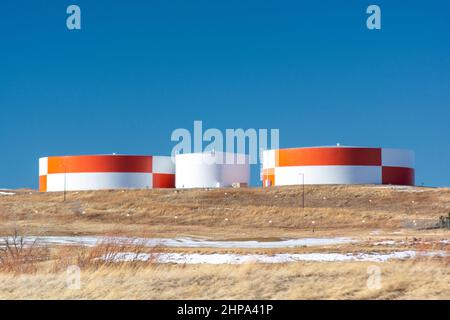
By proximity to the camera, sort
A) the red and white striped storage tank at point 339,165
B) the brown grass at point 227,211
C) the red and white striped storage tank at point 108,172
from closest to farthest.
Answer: the brown grass at point 227,211
the red and white striped storage tank at point 339,165
the red and white striped storage tank at point 108,172

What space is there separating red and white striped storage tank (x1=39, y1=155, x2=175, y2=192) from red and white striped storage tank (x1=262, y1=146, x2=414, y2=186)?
15.0 metres

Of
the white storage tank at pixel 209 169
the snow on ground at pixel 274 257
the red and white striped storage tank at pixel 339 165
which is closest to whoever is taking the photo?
the snow on ground at pixel 274 257

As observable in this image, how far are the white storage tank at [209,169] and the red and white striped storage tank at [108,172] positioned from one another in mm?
3076

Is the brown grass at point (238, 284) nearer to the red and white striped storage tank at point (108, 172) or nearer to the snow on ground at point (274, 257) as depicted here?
the snow on ground at point (274, 257)

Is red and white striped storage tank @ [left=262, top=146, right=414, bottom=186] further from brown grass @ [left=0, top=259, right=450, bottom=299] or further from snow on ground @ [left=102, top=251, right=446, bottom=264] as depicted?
brown grass @ [left=0, top=259, right=450, bottom=299]

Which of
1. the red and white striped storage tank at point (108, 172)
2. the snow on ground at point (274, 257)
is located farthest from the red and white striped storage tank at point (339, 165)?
the snow on ground at point (274, 257)

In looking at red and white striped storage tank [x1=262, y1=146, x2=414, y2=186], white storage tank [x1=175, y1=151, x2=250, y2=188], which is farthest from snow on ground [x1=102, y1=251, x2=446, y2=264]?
white storage tank [x1=175, y1=151, x2=250, y2=188]

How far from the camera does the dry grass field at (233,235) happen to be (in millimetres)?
12062

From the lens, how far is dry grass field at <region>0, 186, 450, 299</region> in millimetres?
12062

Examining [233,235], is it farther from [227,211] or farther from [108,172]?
[108,172]

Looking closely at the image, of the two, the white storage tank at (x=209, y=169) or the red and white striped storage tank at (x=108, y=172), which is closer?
the white storage tank at (x=209, y=169)

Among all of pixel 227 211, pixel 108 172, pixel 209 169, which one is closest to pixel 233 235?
pixel 227 211
